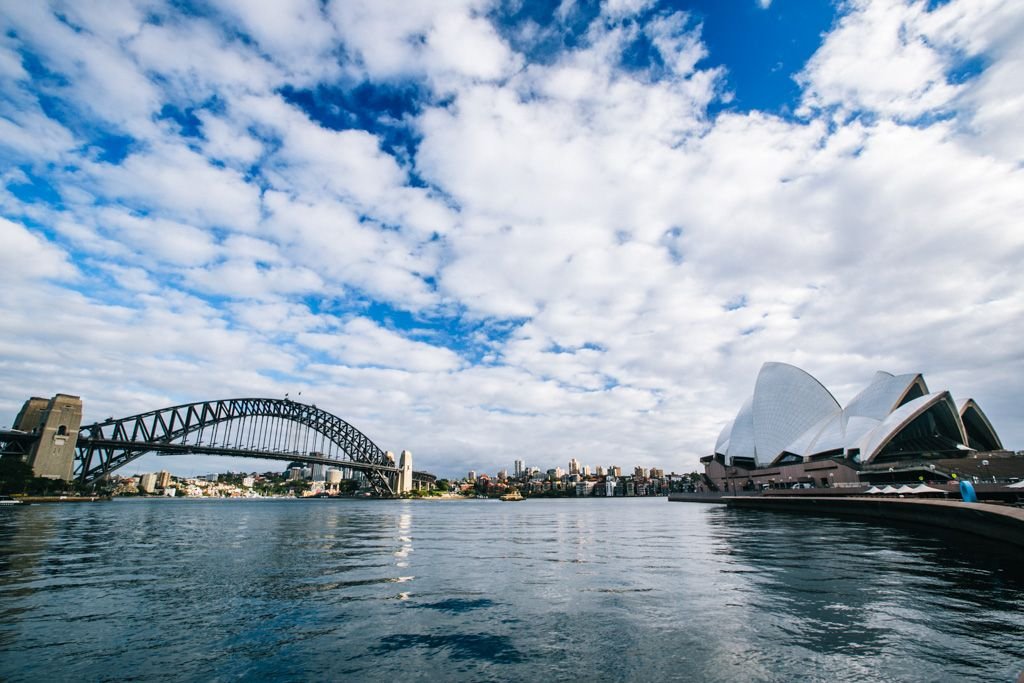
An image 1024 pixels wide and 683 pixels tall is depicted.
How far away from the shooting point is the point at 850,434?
204ft

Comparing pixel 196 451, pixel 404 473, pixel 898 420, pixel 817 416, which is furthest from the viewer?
pixel 404 473

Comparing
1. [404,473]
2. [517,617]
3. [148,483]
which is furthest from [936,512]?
[148,483]

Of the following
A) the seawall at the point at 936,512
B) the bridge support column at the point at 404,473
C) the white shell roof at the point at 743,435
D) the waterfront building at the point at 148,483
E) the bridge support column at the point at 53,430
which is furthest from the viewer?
the waterfront building at the point at 148,483

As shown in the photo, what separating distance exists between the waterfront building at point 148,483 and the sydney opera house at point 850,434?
17246 cm

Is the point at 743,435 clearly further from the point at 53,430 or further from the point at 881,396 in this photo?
the point at 53,430

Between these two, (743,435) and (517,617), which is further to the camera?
(743,435)

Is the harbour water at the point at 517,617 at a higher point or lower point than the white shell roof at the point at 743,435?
lower

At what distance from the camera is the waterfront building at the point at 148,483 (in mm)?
154375

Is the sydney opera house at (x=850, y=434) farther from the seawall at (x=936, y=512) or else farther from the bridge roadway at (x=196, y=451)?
the bridge roadway at (x=196, y=451)

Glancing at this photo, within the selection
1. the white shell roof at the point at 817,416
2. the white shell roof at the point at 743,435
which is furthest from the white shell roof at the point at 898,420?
the white shell roof at the point at 743,435

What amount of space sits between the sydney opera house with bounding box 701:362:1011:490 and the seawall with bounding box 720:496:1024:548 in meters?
17.0

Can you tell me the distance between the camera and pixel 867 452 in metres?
57.5

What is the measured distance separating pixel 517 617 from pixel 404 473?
13073 centimetres

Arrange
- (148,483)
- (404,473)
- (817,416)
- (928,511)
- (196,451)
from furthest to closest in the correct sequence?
1. (148,483)
2. (404,473)
3. (196,451)
4. (817,416)
5. (928,511)
